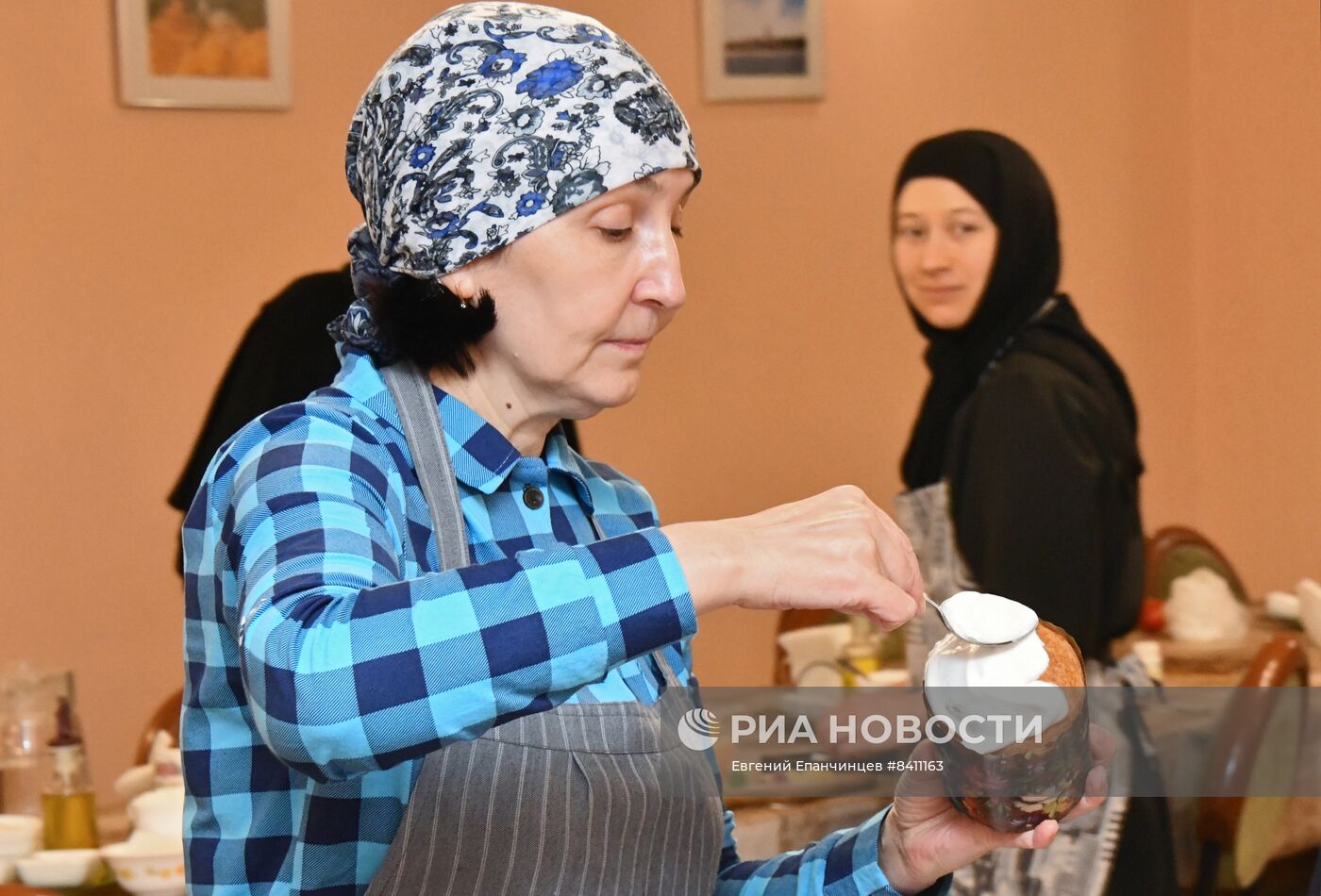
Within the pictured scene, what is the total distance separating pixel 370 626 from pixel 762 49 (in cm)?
364

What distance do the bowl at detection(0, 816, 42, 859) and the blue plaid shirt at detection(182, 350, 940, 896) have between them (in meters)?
1.34

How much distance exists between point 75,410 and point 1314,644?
2858mm

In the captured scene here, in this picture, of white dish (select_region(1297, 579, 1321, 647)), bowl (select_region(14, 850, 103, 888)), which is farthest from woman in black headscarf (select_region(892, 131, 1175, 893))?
bowl (select_region(14, 850, 103, 888))

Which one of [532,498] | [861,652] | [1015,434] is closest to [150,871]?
[532,498]

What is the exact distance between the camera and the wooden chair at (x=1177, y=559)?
13.7ft

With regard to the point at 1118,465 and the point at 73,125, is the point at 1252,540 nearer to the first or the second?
the point at 1118,465

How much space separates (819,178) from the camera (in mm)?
4281

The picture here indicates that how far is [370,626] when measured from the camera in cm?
77

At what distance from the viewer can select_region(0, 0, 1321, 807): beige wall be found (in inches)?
130

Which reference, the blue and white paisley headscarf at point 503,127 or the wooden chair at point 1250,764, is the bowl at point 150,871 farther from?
the wooden chair at point 1250,764

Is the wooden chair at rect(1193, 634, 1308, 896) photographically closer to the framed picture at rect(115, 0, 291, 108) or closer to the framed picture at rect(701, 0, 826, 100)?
the framed picture at rect(701, 0, 826, 100)

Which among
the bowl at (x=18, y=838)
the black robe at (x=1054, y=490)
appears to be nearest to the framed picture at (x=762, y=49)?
the black robe at (x=1054, y=490)

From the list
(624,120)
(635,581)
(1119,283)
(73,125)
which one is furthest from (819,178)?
(635,581)

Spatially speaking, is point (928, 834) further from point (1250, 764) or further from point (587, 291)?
point (1250, 764)
